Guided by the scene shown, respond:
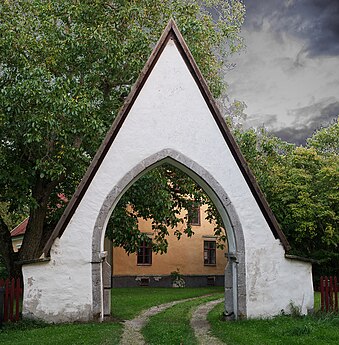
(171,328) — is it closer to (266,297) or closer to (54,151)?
(266,297)

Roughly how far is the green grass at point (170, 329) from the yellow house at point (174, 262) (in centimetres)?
1499

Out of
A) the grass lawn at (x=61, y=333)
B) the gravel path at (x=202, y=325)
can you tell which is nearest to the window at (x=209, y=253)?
the gravel path at (x=202, y=325)

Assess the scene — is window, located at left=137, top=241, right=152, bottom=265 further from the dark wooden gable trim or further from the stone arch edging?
the dark wooden gable trim

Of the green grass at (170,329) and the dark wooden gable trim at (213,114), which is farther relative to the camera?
the dark wooden gable trim at (213,114)

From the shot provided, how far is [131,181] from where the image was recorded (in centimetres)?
1292

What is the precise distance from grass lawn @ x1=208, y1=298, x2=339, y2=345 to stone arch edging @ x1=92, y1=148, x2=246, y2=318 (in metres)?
0.91

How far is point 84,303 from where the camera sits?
12148 millimetres

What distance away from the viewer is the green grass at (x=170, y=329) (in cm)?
1001

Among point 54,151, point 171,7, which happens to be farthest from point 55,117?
point 171,7

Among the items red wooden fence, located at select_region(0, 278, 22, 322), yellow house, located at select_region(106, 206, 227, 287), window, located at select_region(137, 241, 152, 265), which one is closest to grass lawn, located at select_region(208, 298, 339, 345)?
red wooden fence, located at select_region(0, 278, 22, 322)

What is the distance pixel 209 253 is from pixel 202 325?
21.3m

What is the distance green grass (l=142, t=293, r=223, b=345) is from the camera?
10.0m

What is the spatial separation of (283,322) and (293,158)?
1602 cm

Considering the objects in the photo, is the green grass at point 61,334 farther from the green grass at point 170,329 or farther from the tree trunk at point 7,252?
the tree trunk at point 7,252
